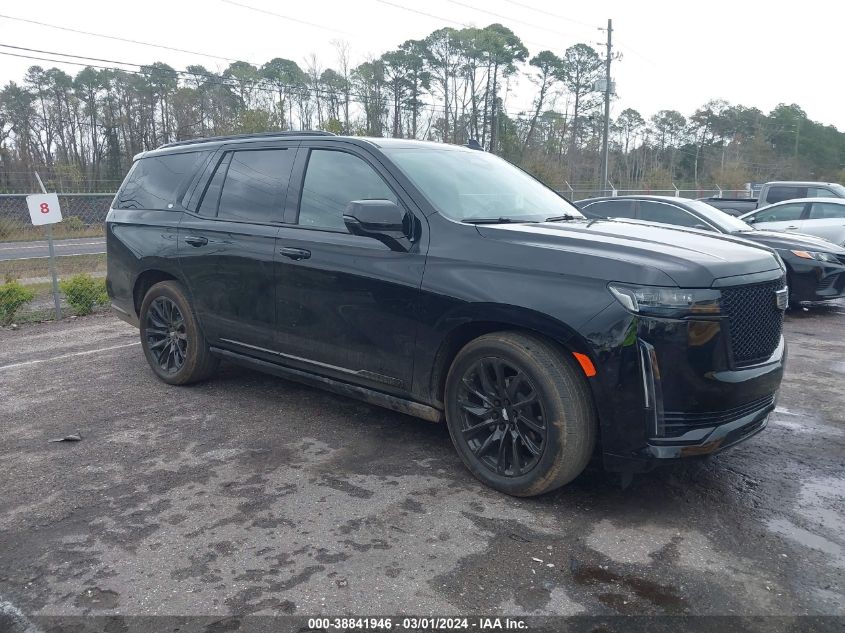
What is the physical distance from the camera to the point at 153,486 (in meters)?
3.83

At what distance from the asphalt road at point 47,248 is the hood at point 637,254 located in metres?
14.7

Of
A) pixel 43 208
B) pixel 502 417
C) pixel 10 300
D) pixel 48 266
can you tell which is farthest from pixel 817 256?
pixel 48 266

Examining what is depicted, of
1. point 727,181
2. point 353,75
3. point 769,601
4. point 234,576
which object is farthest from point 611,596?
point 727,181

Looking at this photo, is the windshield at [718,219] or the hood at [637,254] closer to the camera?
the hood at [637,254]

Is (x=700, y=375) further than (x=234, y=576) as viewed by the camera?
Yes

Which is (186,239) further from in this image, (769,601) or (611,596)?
(769,601)

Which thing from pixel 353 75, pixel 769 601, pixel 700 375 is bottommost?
pixel 769 601

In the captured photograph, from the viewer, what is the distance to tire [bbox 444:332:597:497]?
3.32 meters

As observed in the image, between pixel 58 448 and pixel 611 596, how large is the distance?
3.55 m

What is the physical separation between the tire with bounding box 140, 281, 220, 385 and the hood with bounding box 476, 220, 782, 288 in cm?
271

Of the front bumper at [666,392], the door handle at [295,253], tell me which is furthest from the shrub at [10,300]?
the front bumper at [666,392]

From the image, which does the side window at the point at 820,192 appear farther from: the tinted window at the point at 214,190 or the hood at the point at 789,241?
the tinted window at the point at 214,190

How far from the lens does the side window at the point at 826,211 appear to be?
13.2 metres

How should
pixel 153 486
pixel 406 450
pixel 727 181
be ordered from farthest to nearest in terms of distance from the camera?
pixel 727 181 → pixel 406 450 → pixel 153 486
